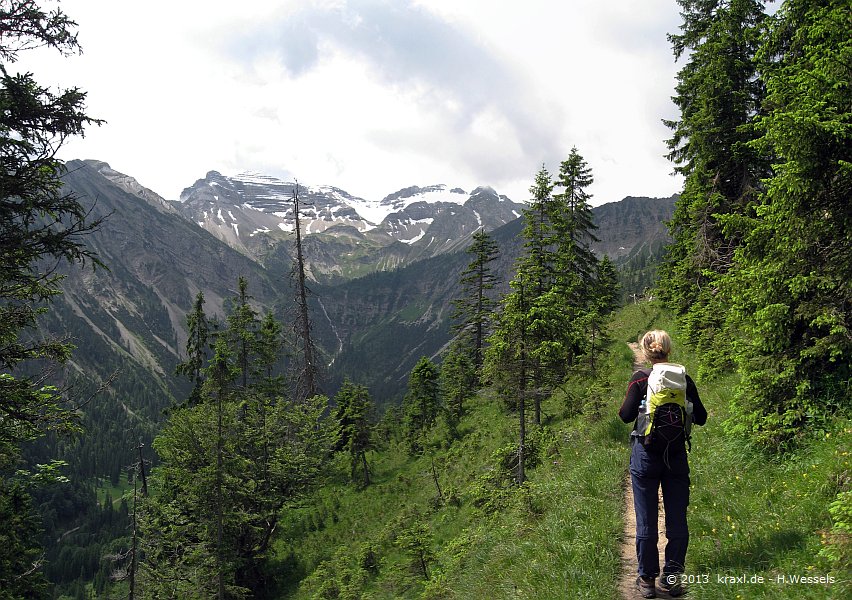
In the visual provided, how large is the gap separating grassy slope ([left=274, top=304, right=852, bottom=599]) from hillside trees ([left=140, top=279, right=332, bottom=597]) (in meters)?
4.37

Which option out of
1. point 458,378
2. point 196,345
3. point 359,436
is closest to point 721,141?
point 458,378

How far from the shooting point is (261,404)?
2525 cm

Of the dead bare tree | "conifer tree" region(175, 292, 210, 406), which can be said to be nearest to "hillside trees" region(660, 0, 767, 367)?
the dead bare tree

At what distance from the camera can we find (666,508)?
190 inches

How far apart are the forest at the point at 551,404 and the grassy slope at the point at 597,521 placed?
1.6 inches

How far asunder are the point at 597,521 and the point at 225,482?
17108 mm

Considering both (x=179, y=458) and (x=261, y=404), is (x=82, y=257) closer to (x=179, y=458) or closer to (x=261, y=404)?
(x=179, y=458)

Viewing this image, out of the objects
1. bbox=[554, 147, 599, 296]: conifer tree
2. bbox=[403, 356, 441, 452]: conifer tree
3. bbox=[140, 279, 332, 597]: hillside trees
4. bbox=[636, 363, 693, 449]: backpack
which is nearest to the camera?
bbox=[636, 363, 693, 449]: backpack

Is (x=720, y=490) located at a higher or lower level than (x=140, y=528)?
higher

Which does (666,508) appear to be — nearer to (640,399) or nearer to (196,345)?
(640,399)

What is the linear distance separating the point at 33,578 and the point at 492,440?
18.8m

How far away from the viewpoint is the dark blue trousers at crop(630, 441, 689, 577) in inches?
187

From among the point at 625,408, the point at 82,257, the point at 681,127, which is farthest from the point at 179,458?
the point at 681,127

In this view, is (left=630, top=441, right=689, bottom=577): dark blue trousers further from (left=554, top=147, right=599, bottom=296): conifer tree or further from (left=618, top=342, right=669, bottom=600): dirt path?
(left=554, top=147, right=599, bottom=296): conifer tree
